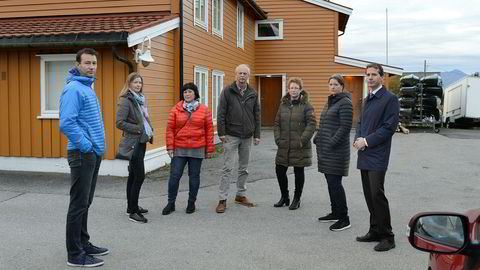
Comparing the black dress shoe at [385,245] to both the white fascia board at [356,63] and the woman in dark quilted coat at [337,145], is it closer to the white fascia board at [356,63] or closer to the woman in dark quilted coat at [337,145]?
the woman in dark quilted coat at [337,145]

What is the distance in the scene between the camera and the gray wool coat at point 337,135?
19.4 ft

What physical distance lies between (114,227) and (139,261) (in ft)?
4.38

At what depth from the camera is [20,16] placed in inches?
443

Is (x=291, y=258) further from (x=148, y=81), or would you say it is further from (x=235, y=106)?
(x=148, y=81)

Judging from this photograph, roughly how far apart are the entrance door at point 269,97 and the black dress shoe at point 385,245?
54.3ft

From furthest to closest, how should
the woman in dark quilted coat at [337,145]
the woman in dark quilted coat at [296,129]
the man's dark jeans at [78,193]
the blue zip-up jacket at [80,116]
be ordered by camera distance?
the woman in dark quilted coat at [296,129] → the woman in dark quilted coat at [337,145] → the man's dark jeans at [78,193] → the blue zip-up jacket at [80,116]

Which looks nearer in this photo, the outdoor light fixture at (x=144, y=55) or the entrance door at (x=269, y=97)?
the outdoor light fixture at (x=144, y=55)

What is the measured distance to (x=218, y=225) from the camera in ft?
20.1

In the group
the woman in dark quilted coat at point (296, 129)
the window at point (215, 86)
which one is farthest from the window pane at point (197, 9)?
the woman in dark quilted coat at point (296, 129)

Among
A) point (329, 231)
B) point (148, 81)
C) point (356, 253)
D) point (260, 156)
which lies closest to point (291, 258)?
point (356, 253)

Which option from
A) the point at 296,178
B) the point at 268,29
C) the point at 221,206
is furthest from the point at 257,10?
the point at 221,206

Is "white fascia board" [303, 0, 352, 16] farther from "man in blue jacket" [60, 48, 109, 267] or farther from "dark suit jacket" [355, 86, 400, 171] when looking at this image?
"man in blue jacket" [60, 48, 109, 267]

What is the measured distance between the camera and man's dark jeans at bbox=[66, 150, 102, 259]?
14.8ft

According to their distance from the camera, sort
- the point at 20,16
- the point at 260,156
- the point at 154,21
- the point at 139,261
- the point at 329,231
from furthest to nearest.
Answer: the point at 260,156 → the point at 20,16 → the point at 154,21 → the point at 329,231 → the point at 139,261
